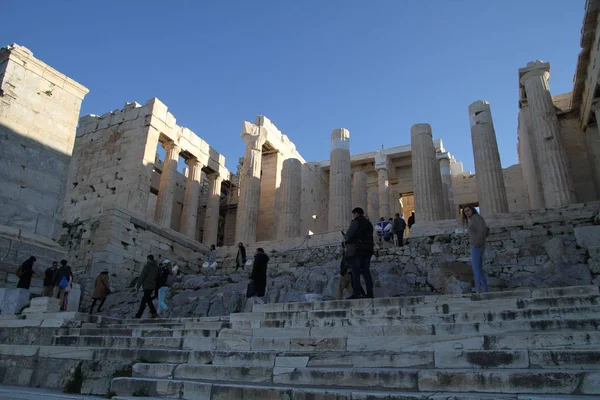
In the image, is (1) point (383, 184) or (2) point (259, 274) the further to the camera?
(1) point (383, 184)

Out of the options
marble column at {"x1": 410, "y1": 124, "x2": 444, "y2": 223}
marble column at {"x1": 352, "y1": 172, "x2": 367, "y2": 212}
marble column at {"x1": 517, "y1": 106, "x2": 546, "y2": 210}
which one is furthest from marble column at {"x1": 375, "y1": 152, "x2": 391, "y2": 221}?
marble column at {"x1": 517, "y1": 106, "x2": 546, "y2": 210}

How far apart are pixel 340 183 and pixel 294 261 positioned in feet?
22.5

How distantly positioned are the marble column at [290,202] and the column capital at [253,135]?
1.71m

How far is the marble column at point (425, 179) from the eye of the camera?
18.1 meters

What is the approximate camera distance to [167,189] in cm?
2202

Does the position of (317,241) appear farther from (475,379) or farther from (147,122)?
(475,379)

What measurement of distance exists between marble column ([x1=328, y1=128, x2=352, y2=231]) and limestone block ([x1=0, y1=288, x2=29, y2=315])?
13.1 meters

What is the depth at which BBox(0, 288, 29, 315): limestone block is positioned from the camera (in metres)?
8.47

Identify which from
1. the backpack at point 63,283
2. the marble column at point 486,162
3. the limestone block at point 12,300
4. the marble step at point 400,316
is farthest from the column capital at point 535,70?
the limestone block at point 12,300

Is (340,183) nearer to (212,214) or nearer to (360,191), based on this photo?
(360,191)

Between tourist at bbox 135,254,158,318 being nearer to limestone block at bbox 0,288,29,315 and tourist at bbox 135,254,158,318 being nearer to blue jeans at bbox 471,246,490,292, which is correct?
limestone block at bbox 0,288,29,315

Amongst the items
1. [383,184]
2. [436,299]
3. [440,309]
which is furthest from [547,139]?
[440,309]

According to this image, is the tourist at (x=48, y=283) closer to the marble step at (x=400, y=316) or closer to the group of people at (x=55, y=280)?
the group of people at (x=55, y=280)

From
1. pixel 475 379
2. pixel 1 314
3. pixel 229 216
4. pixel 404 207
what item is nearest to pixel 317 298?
pixel 1 314
